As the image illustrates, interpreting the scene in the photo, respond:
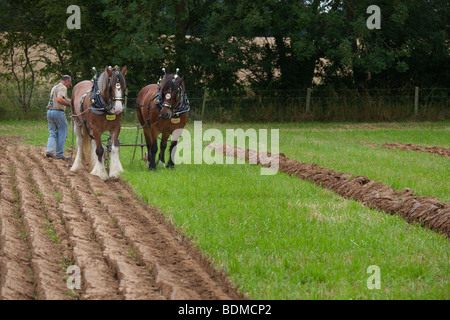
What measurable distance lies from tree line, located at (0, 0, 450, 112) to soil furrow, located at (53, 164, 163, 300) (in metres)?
17.2

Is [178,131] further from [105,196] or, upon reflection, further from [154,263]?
[154,263]

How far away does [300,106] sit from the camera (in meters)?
28.1

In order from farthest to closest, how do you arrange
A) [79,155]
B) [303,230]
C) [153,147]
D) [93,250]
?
[79,155] < [153,147] < [303,230] < [93,250]

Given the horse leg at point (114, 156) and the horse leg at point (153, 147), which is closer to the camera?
the horse leg at point (114, 156)

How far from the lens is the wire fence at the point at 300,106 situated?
2750 cm

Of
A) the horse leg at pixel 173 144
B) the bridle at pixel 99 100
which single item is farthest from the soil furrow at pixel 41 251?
the horse leg at pixel 173 144

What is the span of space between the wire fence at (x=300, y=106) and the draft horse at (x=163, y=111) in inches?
564

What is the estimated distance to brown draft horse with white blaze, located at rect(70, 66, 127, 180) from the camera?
36.4 feet

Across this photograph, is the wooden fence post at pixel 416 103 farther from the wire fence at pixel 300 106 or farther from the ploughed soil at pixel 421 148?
the ploughed soil at pixel 421 148

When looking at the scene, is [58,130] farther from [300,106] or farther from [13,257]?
[300,106]

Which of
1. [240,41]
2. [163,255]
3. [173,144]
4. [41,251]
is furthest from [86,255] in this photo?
[240,41]

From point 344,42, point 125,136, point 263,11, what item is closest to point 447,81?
point 344,42

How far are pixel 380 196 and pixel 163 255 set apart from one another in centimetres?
380

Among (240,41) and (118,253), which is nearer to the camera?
(118,253)
